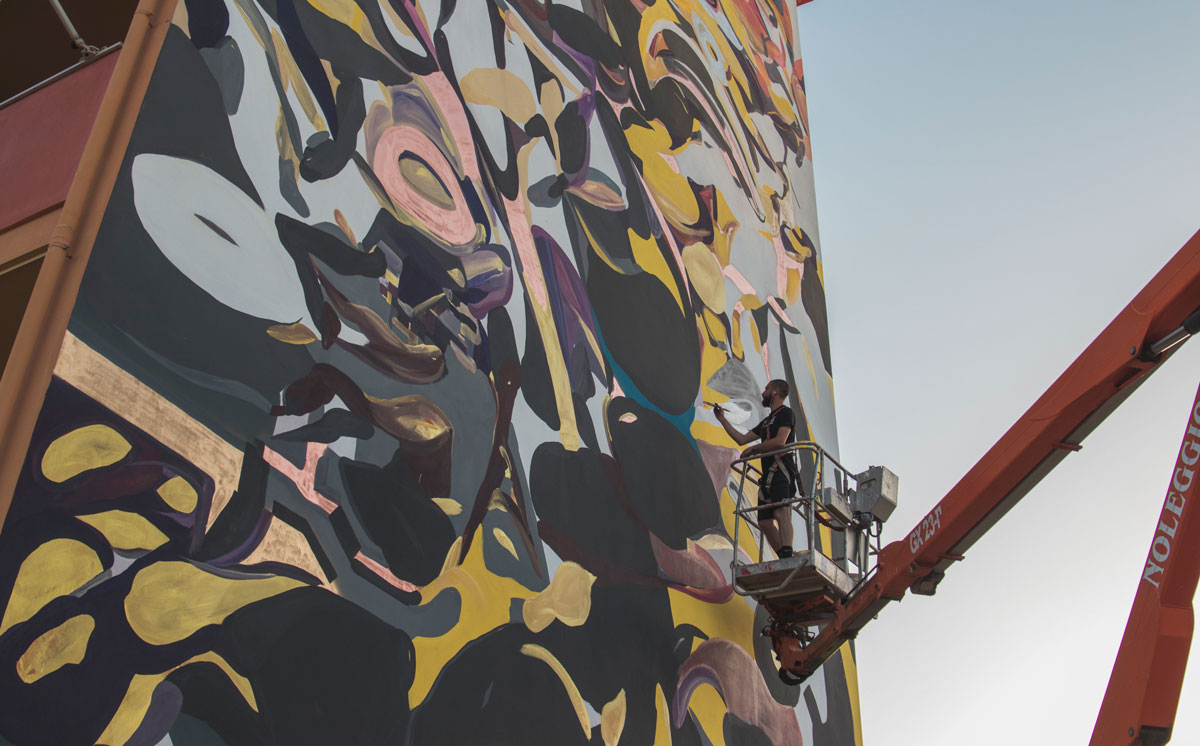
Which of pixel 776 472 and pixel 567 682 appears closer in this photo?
pixel 567 682

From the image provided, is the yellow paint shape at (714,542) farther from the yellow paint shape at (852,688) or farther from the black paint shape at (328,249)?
the black paint shape at (328,249)

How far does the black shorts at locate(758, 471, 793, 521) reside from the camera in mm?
9727

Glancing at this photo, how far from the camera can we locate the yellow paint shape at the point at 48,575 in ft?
14.5

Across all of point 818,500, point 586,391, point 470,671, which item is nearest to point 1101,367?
point 818,500

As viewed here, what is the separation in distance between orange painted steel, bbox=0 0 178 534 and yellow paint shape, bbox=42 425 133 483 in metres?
0.12

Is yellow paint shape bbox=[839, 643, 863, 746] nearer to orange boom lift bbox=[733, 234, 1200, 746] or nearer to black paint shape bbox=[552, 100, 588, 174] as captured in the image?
orange boom lift bbox=[733, 234, 1200, 746]

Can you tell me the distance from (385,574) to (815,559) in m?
4.05

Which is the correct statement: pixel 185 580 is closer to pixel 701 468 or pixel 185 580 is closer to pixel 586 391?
pixel 586 391

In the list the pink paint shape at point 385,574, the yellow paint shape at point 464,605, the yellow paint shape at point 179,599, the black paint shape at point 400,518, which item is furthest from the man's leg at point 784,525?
the yellow paint shape at point 179,599

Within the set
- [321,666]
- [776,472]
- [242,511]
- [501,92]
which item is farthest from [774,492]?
[242,511]

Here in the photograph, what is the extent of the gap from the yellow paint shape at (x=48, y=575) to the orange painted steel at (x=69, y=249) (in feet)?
0.75

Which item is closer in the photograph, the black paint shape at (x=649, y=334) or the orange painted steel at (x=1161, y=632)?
the orange painted steel at (x=1161, y=632)

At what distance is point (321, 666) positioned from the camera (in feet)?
18.6

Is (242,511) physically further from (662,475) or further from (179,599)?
(662,475)
